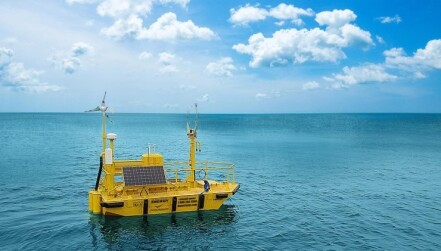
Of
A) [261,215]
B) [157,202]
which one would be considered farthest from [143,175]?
[261,215]

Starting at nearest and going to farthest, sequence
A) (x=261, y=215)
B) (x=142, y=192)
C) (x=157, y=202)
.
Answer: (x=157, y=202)
(x=142, y=192)
(x=261, y=215)

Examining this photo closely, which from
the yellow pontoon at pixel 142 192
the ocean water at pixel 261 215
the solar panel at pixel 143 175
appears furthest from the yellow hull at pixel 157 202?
the solar panel at pixel 143 175

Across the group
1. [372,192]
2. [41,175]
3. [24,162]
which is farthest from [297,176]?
[24,162]

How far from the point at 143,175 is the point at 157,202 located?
6.63 ft

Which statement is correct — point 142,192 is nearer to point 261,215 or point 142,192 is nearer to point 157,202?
point 157,202

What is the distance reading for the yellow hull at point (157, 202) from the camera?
24844 millimetres

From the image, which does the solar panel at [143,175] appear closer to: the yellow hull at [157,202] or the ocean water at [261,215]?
the yellow hull at [157,202]

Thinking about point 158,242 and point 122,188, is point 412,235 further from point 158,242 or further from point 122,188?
point 122,188

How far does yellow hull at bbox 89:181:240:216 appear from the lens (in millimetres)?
24844

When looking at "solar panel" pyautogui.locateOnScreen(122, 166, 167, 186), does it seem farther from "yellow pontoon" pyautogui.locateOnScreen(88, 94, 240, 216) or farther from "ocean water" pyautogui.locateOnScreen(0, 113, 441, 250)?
"ocean water" pyautogui.locateOnScreen(0, 113, 441, 250)

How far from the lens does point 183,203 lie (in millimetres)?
26375

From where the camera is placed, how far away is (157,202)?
25734mm

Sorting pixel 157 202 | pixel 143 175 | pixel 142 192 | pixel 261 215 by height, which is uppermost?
pixel 143 175

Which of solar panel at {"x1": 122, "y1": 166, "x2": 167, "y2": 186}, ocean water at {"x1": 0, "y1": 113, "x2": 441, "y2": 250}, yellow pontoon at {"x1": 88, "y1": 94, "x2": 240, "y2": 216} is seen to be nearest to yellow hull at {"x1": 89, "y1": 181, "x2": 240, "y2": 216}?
yellow pontoon at {"x1": 88, "y1": 94, "x2": 240, "y2": 216}
